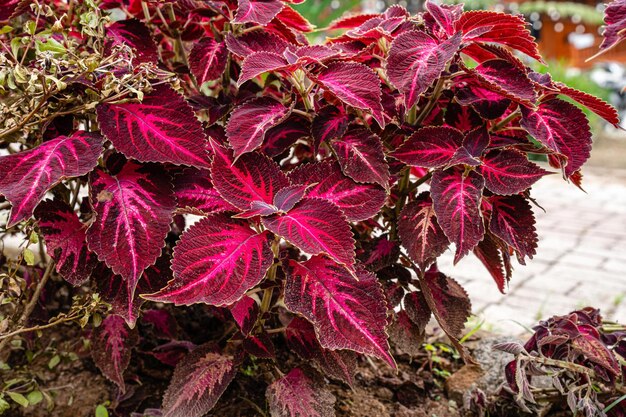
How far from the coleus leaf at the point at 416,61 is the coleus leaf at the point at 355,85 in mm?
35

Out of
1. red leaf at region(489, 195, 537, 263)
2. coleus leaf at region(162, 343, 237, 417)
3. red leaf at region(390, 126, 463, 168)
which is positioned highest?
red leaf at region(390, 126, 463, 168)

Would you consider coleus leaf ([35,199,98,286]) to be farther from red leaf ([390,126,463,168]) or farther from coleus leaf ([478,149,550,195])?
coleus leaf ([478,149,550,195])

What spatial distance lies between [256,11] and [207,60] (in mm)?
142

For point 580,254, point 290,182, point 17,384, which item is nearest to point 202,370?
point 290,182

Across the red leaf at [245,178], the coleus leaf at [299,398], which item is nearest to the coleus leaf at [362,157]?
the red leaf at [245,178]

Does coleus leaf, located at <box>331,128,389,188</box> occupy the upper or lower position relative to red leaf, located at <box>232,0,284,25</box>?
lower

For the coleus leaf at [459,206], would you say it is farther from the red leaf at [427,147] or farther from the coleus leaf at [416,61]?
the coleus leaf at [416,61]

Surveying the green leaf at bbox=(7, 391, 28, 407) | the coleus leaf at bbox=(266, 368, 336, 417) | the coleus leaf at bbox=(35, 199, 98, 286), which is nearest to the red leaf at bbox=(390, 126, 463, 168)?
the coleus leaf at bbox=(266, 368, 336, 417)

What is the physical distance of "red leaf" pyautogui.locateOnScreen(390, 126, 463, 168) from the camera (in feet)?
3.76

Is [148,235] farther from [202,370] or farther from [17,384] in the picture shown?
[17,384]

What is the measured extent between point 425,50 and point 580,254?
8.62ft

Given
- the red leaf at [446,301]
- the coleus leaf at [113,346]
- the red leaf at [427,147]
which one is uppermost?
the red leaf at [427,147]

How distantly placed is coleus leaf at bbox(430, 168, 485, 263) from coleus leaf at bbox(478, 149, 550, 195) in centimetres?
3

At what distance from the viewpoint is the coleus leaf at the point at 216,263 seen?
0.93m
